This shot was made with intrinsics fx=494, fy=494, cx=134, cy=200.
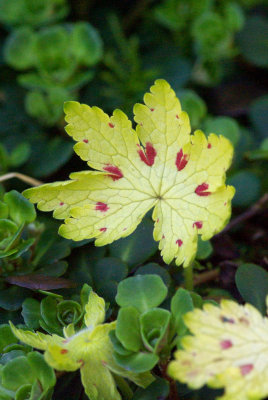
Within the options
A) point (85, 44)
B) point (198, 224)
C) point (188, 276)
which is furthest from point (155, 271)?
point (85, 44)

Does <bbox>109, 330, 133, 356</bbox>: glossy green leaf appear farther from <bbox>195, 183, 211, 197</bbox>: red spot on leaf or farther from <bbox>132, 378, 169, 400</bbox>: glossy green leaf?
<bbox>195, 183, 211, 197</bbox>: red spot on leaf

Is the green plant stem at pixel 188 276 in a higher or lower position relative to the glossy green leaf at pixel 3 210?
lower

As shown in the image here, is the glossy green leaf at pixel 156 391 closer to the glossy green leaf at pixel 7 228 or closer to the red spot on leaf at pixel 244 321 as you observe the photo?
the red spot on leaf at pixel 244 321

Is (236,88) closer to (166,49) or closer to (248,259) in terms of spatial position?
(166,49)

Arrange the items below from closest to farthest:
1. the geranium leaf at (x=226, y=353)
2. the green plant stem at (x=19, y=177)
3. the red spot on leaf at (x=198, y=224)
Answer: the geranium leaf at (x=226, y=353) → the red spot on leaf at (x=198, y=224) → the green plant stem at (x=19, y=177)

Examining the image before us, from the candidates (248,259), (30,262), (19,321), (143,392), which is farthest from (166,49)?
(143,392)

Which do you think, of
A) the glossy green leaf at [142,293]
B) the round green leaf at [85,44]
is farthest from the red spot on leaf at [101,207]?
the round green leaf at [85,44]

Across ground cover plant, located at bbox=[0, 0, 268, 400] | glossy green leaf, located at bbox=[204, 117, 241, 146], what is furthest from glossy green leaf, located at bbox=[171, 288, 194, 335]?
glossy green leaf, located at bbox=[204, 117, 241, 146]

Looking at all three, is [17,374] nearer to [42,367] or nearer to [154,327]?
[42,367]
